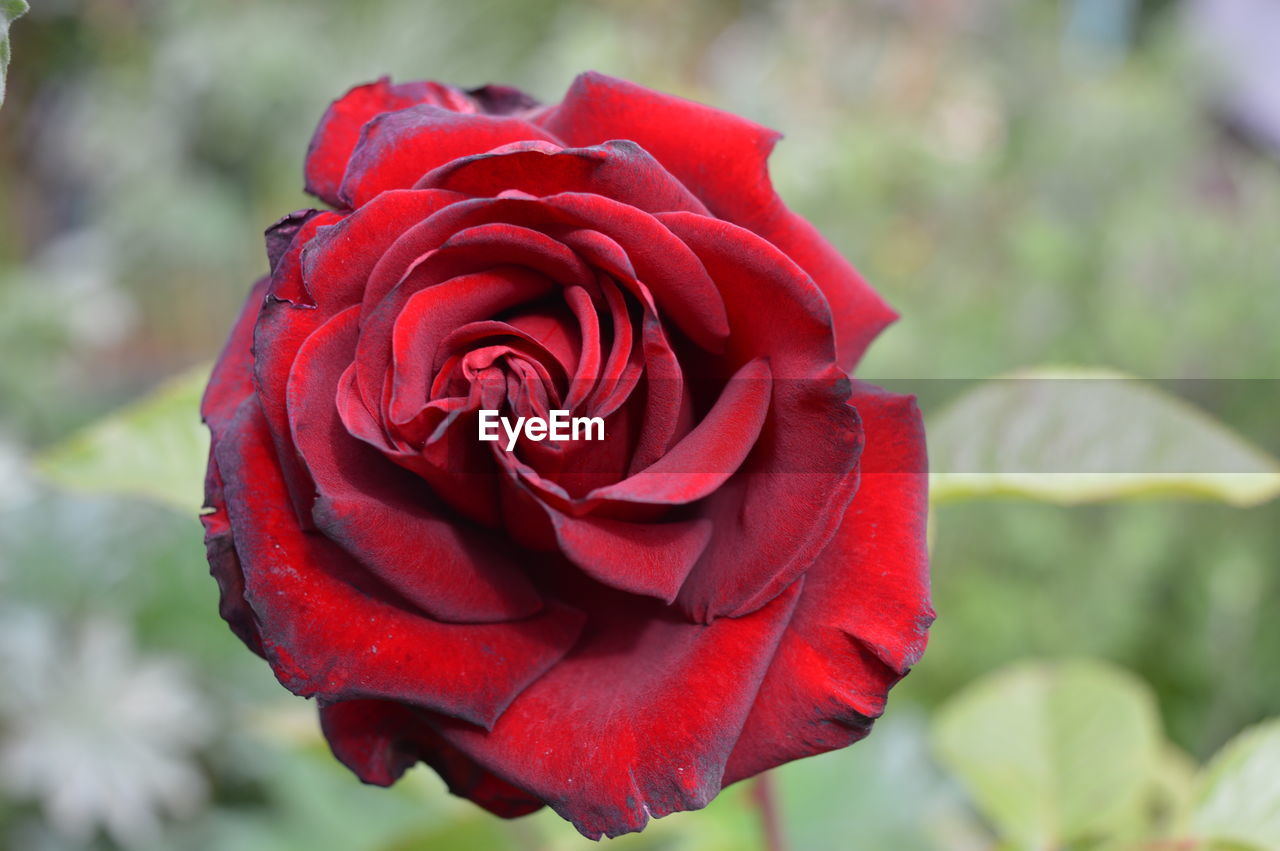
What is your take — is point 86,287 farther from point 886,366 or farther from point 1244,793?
point 1244,793

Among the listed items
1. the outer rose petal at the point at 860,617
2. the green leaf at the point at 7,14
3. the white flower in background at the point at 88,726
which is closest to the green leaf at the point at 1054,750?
the outer rose petal at the point at 860,617

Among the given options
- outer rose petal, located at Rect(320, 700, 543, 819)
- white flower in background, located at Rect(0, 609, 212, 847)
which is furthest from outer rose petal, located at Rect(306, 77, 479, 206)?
white flower in background, located at Rect(0, 609, 212, 847)

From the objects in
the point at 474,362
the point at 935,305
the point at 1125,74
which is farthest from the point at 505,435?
the point at 1125,74

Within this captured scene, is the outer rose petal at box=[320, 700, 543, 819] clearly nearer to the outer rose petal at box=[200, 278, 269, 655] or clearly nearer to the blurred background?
the outer rose petal at box=[200, 278, 269, 655]

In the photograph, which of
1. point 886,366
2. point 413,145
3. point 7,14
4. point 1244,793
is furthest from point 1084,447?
point 886,366

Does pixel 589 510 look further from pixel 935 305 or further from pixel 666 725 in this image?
pixel 935 305

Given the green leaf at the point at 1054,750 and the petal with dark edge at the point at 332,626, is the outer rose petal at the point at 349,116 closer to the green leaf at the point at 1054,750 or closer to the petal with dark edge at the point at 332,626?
the petal with dark edge at the point at 332,626
